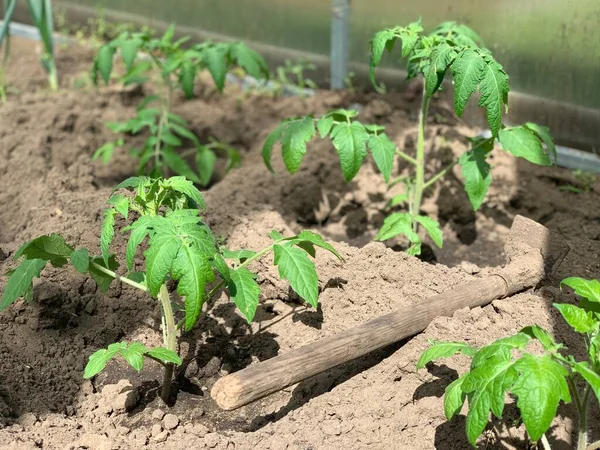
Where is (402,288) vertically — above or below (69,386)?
above

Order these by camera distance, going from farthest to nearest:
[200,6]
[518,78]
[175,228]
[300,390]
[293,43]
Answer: [200,6] < [293,43] < [518,78] < [300,390] < [175,228]

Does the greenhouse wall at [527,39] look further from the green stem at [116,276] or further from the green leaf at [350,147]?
the green stem at [116,276]

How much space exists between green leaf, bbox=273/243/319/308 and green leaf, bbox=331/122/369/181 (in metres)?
0.65

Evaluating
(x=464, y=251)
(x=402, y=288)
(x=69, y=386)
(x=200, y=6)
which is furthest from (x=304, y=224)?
(x=200, y=6)

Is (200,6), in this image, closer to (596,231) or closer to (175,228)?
(596,231)

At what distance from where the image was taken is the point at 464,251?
13.6 feet

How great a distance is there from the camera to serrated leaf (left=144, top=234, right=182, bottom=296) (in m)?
2.46

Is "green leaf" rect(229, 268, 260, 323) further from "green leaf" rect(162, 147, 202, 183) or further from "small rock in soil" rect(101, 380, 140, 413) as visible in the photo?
"green leaf" rect(162, 147, 202, 183)

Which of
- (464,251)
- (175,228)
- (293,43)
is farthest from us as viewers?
(293,43)

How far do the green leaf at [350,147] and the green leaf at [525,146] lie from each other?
570 mm

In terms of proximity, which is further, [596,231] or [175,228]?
[596,231]

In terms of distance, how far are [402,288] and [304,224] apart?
129 cm

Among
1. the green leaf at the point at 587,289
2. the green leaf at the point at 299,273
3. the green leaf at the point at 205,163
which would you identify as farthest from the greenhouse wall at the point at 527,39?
the green leaf at the point at 299,273

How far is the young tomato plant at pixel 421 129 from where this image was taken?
9.98ft
